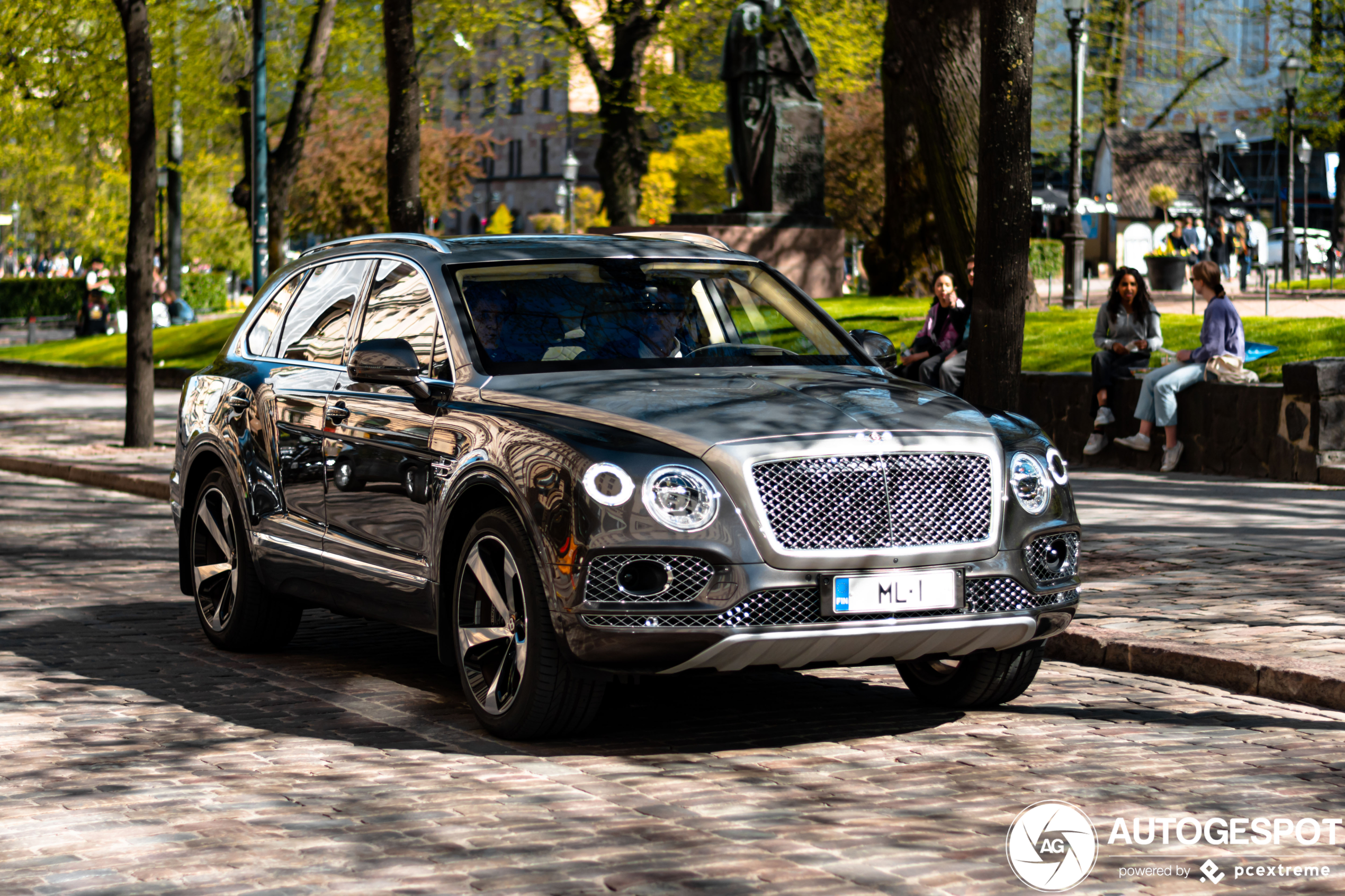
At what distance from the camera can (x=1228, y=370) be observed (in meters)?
15.5

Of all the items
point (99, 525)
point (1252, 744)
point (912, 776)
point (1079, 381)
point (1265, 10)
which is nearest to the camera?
point (912, 776)

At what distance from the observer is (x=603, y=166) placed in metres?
38.9

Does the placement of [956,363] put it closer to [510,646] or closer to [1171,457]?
[1171,457]

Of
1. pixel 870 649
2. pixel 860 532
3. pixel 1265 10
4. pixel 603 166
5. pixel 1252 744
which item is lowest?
pixel 1252 744

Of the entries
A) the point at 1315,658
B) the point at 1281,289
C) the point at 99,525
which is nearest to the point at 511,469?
the point at 1315,658

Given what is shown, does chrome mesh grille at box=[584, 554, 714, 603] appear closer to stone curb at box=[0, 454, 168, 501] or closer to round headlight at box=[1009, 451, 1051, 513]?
round headlight at box=[1009, 451, 1051, 513]

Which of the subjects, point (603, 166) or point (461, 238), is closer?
point (461, 238)

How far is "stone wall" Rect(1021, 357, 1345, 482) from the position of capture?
1462 centimetres

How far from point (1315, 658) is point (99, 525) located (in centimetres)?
956

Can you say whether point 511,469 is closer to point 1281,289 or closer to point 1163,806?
point 1163,806

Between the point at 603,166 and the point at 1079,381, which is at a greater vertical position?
the point at 603,166

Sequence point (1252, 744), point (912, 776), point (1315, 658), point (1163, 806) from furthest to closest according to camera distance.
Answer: point (1315, 658) < point (1252, 744) < point (912, 776) < point (1163, 806)

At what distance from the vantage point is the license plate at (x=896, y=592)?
6145 millimetres

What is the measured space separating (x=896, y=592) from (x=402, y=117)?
1139cm
